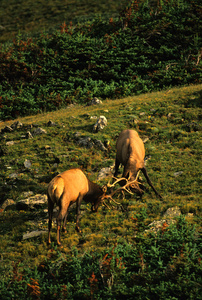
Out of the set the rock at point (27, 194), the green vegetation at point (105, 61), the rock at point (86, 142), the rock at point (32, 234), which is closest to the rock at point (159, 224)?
A: the rock at point (32, 234)

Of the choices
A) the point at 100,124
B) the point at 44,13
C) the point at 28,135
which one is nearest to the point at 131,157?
the point at 100,124

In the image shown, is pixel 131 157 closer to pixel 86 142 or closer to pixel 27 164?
pixel 86 142

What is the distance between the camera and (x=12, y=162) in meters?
15.9

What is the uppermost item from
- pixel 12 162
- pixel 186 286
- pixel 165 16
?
pixel 165 16

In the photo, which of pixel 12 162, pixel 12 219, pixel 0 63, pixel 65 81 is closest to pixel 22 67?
pixel 0 63

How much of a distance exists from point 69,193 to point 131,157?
3.56 meters

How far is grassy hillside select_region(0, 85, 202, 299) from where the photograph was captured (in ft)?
23.1

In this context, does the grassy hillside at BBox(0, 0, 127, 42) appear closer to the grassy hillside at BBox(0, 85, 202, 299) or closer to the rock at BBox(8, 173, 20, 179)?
the grassy hillside at BBox(0, 85, 202, 299)

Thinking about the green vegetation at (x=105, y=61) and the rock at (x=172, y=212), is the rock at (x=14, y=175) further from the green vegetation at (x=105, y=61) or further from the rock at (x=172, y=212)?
the green vegetation at (x=105, y=61)

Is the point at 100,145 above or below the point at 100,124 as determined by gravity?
below

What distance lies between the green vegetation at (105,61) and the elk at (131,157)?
1608 centimetres

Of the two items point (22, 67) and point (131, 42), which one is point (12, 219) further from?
point (131, 42)

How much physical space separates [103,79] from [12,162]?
19792mm

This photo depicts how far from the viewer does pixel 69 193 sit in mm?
9516
